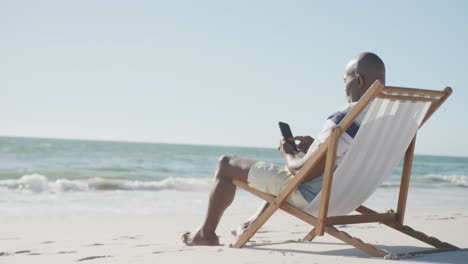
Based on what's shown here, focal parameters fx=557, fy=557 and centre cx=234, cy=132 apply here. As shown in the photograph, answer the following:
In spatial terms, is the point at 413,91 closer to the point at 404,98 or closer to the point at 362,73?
the point at 404,98

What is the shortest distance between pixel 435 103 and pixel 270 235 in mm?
2030

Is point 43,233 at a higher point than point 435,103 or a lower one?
lower

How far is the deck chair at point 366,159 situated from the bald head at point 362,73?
15cm

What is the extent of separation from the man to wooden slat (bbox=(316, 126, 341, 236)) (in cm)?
10

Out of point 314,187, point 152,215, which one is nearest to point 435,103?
point 314,187

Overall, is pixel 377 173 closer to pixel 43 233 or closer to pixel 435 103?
pixel 435 103

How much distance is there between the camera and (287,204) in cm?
366

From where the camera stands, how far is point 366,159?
11.4 feet

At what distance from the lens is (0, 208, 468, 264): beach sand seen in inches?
143

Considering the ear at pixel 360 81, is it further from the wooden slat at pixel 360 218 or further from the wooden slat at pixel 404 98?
the wooden slat at pixel 360 218

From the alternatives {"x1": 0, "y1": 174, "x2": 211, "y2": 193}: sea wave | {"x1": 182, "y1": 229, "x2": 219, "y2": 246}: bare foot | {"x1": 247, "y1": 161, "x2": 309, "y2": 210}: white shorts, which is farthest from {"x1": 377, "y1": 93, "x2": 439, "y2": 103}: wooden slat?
{"x1": 0, "y1": 174, "x2": 211, "y2": 193}: sea wave

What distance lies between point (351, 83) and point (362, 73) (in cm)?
9

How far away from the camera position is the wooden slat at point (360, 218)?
11.9 ft

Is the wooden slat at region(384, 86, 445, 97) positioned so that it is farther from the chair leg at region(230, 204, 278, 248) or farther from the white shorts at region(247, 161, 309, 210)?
the chair leg at region(230, 204, 278, 248)
